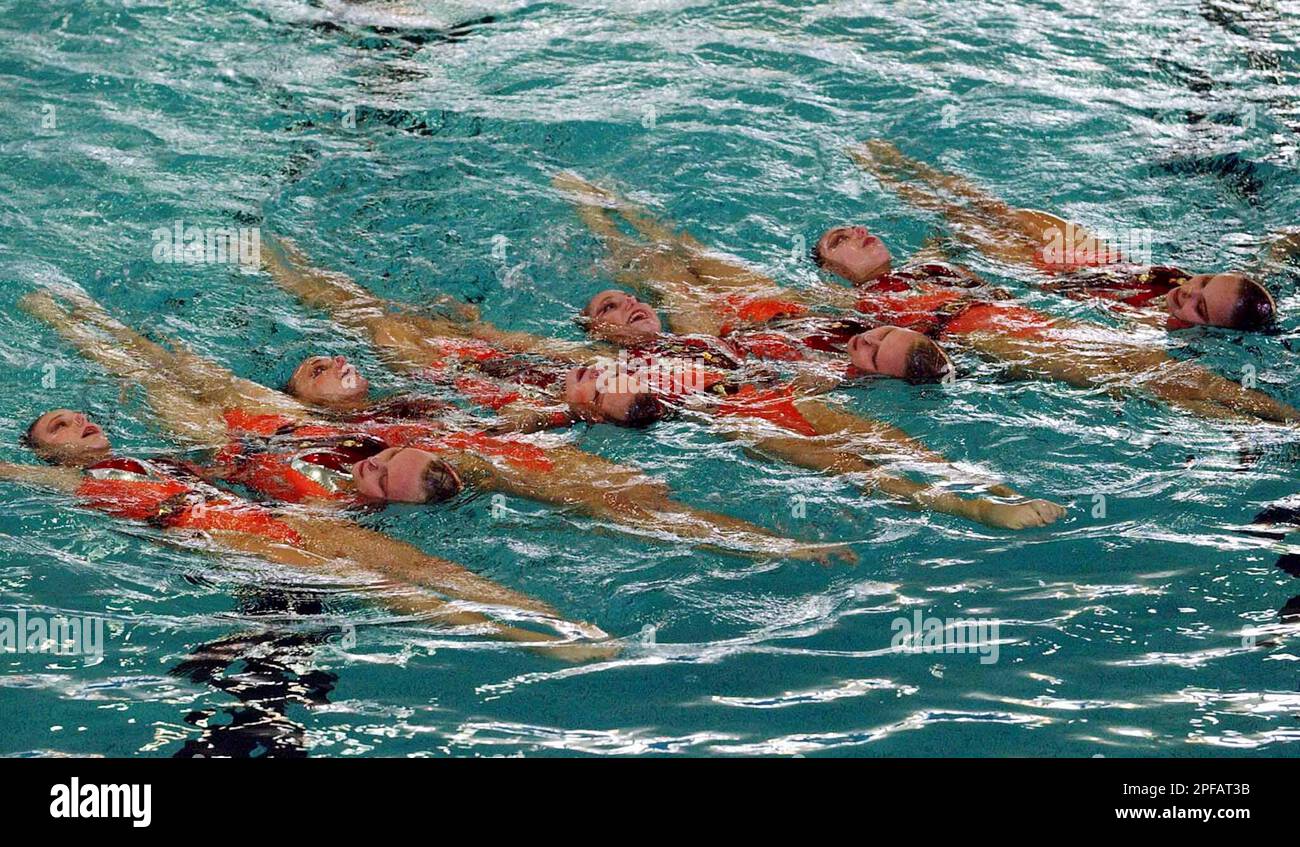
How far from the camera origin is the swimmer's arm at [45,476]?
5.95 meters

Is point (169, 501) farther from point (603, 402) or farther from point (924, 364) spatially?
point (924, 364)

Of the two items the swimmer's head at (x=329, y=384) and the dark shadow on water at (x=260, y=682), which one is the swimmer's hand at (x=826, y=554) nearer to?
the dark shadow on water at (x=260, y=682)

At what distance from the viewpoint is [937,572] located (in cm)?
538

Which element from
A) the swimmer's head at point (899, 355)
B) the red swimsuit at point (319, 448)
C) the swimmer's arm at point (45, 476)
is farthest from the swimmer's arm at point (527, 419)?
the swimmer's arm at point (45, 476)

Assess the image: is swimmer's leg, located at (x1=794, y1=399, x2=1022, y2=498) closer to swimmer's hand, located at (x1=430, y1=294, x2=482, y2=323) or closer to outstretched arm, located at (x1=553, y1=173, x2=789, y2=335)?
outstretched arm, located at (x1=553, y1=173, x2=789, y2=335)

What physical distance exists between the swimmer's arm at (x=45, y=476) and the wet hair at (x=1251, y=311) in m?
5.74

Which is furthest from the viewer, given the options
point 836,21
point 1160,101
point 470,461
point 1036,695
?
point 836,21

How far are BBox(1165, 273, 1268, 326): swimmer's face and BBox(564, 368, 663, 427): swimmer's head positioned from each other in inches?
113

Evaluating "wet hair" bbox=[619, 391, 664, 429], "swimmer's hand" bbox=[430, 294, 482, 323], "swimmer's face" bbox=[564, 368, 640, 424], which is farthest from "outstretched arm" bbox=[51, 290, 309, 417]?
"wet hair" bbox=[619, 391, 664, 429]

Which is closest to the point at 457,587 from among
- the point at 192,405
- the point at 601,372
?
the point at 601,372

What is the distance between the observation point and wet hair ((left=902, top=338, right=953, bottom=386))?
6.71 m
